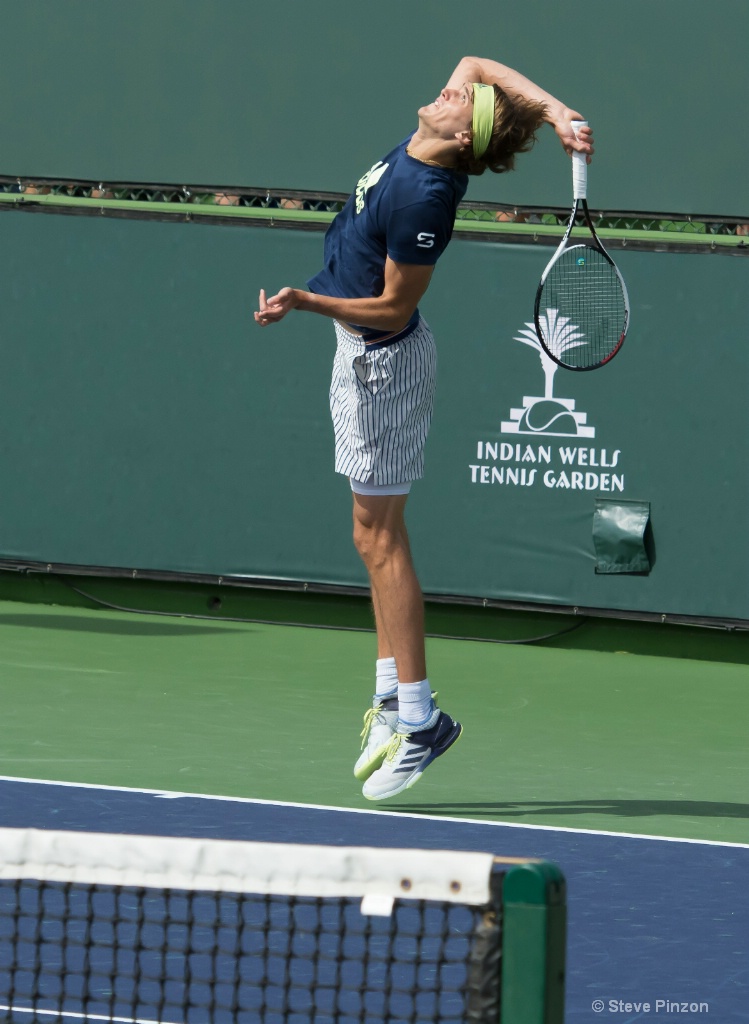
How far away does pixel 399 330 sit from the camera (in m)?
5.05

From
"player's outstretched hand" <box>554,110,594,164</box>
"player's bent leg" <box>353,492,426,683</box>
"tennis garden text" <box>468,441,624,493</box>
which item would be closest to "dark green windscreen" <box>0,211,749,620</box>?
"tennis garden text" <box>468,441,624,493</box>

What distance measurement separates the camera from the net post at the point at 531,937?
2.07 metres

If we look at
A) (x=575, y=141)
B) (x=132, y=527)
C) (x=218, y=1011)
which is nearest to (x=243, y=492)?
(x=132, y=527)

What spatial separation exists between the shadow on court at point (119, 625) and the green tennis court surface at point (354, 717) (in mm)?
12

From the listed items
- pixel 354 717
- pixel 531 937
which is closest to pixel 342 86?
pixel 354 717

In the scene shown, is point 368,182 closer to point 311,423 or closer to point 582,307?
point 582,307

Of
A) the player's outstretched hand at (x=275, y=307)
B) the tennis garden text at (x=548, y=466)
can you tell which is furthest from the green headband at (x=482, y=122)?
the tennis garden text at (x=548, y=466)

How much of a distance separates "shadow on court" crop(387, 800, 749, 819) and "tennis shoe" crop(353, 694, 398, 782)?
0.40 feet

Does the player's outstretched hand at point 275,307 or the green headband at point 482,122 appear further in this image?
the green headband at point 482,122

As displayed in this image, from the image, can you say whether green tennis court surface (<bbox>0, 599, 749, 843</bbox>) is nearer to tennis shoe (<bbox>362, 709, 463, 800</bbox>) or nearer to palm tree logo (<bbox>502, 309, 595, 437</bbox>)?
tennis shoe (<bbox>362, 709, 463, 800</bbox>)

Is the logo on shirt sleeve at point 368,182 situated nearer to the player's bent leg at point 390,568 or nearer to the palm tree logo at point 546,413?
the player's bent leg at point 390,568

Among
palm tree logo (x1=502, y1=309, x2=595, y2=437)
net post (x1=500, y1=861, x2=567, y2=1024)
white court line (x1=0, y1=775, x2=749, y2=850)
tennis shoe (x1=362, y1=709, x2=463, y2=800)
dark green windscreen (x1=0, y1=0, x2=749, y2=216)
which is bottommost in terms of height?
net post (x1=500, y1=861, x2=567, y2=1024)

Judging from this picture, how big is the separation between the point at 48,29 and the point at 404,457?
13.7ft

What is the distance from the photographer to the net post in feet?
6.78
